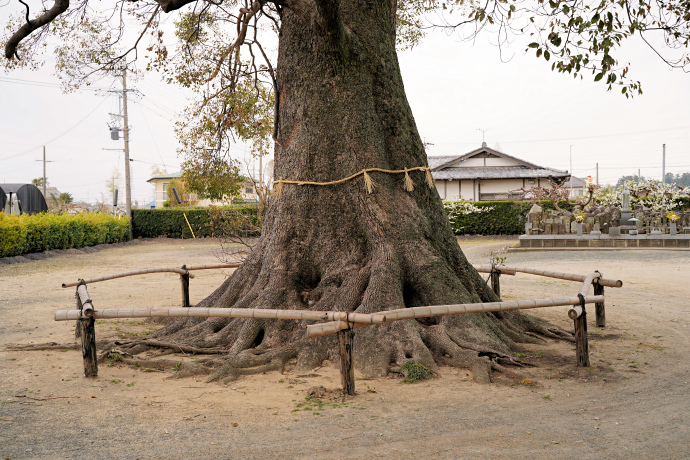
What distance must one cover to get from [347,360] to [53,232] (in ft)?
55.8

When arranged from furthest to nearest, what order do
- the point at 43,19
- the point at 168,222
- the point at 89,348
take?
1. the point at 168,222
2. the point at 43,19
3. the point at 89,348

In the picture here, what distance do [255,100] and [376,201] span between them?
4.83 metres

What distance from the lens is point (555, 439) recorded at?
3.15 meters

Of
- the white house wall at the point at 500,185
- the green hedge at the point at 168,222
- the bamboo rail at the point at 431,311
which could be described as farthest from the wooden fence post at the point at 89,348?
the white house wall at the point at 500,185

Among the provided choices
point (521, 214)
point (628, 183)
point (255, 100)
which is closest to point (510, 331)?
point (255, 100)

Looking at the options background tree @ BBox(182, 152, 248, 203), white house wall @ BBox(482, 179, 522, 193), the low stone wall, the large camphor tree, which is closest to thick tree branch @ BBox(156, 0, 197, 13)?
the large camphor tree

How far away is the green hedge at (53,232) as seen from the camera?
15219 millimetres

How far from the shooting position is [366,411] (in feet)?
12.0

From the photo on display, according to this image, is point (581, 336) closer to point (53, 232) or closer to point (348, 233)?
point (348, 233)

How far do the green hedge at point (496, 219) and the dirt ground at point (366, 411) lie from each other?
57.7 feet

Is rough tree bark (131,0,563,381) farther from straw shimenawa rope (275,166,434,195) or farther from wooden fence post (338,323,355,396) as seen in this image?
wooden fence post (338,323,355,396)

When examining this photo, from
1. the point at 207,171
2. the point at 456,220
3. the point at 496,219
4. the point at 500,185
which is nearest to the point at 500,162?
the point at 500,185

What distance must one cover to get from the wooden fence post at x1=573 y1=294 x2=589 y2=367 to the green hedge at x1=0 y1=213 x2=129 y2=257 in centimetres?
1511

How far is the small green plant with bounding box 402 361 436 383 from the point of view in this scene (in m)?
4.29
